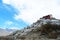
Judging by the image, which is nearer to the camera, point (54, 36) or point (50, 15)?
point (54, 36)

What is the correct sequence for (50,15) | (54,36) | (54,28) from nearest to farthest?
(54,36), (54,28), (50,15)

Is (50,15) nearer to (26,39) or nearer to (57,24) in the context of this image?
(57,24)

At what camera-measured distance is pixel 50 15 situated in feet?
125

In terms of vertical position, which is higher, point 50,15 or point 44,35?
point 50,15

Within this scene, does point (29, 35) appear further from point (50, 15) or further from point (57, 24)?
point (50, 15)

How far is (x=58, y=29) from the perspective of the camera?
1123 inches

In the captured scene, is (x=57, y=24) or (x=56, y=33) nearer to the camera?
(x=56, y=33)

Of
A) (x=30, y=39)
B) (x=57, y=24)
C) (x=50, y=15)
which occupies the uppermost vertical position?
(x=50, y=15)

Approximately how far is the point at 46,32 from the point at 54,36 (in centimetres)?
181

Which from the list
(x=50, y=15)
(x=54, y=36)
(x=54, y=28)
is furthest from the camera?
(x=50, y=15)

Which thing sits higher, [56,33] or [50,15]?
[50,15]

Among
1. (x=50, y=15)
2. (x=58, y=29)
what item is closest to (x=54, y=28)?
(x=58, y=29)

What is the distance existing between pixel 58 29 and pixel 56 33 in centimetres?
153

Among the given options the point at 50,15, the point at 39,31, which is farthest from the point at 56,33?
the point at 50,15
